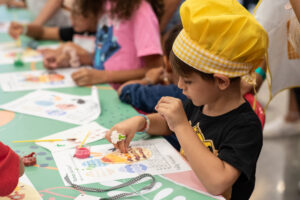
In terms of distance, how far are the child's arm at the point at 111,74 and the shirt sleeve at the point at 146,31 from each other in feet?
0.25

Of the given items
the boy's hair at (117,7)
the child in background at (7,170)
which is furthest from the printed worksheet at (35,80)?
the child in background at (7,170)

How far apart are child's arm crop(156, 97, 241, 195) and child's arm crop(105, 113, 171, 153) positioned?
0.57 ft

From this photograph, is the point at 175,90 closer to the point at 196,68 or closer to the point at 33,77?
the point at 196,68

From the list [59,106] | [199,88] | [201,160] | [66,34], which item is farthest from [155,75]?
[66,34]

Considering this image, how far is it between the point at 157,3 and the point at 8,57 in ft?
2.90

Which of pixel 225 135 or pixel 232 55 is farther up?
pixel 232 55

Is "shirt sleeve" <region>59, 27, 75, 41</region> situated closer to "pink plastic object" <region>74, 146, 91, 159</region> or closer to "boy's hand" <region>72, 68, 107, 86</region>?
"boy's hand" <region>72, 68, 107, 86</region>

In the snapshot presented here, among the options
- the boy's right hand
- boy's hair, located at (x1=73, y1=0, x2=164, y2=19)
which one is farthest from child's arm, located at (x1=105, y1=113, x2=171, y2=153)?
the boy's right hand

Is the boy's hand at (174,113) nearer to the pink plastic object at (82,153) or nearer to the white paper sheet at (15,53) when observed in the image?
the pink plastic object at (82,153)

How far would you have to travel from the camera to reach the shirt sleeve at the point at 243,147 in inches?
35.1

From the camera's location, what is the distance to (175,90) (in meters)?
1.44

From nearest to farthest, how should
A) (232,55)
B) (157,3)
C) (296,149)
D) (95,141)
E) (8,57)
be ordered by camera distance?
(232,55) < (95,141) < (157,3) < (8,57) < (296,149)

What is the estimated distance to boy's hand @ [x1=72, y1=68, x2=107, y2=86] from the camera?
1.63 meters

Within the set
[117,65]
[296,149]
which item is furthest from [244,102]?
[296,149]
